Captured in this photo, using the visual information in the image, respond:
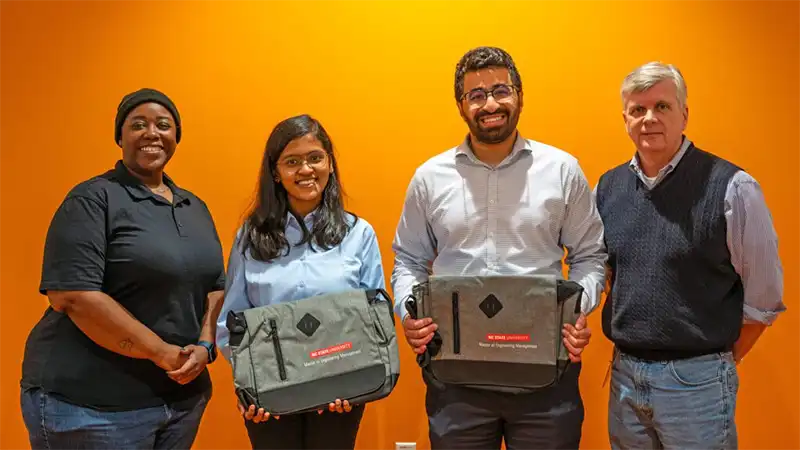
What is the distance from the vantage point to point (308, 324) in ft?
6.39

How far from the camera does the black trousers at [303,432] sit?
1999 millimetres

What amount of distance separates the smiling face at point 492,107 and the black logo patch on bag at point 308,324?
0.82 m

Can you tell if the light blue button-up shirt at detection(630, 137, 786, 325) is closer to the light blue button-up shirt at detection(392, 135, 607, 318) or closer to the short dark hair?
the light blue button-up shirt at detection(392, 135, 607, 318)

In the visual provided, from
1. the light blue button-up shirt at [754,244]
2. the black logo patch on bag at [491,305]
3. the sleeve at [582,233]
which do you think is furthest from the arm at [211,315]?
the light blue button-up shirt at [754,244]

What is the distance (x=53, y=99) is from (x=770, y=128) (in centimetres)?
342

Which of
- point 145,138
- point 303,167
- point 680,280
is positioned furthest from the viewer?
point 145,138

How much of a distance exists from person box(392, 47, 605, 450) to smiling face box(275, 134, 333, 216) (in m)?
0.39

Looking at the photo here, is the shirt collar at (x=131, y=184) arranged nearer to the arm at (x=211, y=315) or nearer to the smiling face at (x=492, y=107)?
the arm at (x=211, y=315)

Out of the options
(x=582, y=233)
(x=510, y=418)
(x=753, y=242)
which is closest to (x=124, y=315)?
(x=510, y=418)

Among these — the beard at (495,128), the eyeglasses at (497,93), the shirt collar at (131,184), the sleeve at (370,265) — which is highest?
the eyeglasses at (497,93)

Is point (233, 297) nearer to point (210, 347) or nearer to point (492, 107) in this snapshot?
point (210, 347)

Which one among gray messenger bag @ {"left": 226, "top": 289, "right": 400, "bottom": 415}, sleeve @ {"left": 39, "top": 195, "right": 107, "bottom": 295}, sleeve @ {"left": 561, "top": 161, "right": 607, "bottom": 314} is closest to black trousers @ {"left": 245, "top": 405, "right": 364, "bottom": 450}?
gray messenger bag @ {"left": 226, "top": 289, "right": 400, "bottom": 415}

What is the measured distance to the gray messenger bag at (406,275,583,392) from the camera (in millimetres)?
1900

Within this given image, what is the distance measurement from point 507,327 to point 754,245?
812 mm
